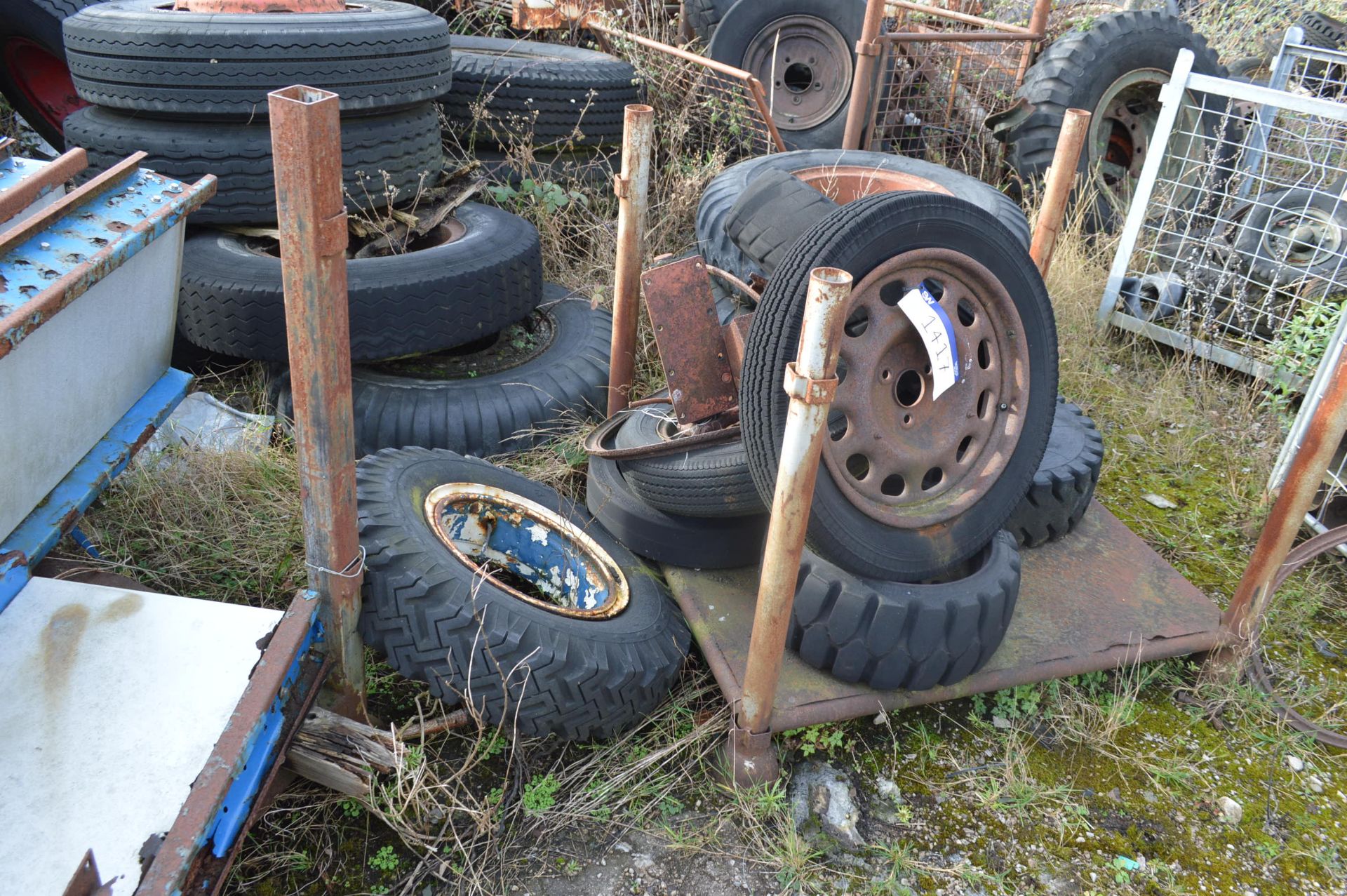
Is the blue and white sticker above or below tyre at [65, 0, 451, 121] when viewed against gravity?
below

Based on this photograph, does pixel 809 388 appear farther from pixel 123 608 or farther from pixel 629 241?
pixel 123 608

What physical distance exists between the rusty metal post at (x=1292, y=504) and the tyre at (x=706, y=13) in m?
4.83

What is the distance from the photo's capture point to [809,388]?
5.85 feet

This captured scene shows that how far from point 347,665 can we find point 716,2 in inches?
214

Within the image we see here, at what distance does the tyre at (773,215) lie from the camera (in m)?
2.62

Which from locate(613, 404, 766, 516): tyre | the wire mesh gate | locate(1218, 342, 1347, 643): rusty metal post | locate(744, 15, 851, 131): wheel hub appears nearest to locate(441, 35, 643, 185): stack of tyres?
locate(744, 15, 851, 131): wheel hub

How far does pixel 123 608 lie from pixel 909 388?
6.82ft

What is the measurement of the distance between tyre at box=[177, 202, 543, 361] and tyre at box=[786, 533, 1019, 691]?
172 centimetres

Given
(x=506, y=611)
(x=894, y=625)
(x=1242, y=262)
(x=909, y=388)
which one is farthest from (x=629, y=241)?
(x=1242, y=262)

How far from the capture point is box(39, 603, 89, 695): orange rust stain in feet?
6.17

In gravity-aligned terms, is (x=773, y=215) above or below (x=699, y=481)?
above

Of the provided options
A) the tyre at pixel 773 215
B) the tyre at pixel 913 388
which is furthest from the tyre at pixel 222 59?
the tyre at pixel 913 388

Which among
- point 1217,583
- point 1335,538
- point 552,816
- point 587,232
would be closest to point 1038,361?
point 1335,538

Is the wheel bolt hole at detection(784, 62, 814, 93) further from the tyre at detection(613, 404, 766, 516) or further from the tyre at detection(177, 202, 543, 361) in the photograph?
the tyre at detection(613, 404, 766, 516)
